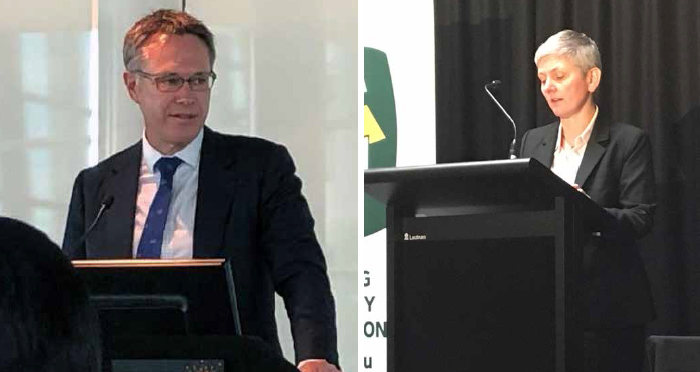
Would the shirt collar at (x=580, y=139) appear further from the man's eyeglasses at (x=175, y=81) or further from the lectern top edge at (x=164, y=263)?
the lectern top edge at (x=164, y=263)

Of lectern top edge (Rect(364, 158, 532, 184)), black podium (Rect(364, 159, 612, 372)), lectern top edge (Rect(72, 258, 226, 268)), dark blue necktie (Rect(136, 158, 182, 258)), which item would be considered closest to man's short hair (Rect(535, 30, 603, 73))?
black podium (Rect(364, 159, 612, 372))

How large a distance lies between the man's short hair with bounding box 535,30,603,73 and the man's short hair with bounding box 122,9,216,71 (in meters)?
2.69

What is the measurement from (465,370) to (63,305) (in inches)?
102

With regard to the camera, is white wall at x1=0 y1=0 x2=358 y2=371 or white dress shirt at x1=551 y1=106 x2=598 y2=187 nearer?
white wall at x1=0 y1=0 x2=358 y2=371

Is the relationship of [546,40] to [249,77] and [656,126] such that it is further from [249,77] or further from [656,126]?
[249,77]

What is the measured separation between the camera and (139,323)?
60.6 inches

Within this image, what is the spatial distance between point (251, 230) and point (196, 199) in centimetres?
12

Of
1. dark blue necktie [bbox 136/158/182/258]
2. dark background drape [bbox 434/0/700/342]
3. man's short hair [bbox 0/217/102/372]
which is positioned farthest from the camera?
dark background drape [bbox 434/0/700/342]

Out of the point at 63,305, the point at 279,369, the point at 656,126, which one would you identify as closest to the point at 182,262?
the point at 279,369

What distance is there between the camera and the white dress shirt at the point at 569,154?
434 centimetres

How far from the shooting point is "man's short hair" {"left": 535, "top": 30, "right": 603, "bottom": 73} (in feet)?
15.3

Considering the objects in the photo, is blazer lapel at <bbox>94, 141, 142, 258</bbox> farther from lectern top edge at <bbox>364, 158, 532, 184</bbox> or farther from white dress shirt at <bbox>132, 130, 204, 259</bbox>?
lectern top edge at <bbox>364, 158, 532, 184</bbox>

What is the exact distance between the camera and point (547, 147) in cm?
459

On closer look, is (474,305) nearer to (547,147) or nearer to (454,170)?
(454,170)
